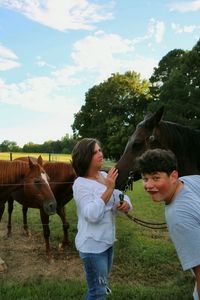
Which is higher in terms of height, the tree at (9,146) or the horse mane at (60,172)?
the horse mane at (60,172)

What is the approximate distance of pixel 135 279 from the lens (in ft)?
17.2

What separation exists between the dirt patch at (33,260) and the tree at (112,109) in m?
28.2

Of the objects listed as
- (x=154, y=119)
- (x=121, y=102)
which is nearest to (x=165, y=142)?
(x=154, y=119)

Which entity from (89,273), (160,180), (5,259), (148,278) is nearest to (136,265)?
(148,278)

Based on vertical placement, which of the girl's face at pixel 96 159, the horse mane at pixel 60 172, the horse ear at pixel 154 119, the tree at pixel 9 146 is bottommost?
the tree at pixel 9 146

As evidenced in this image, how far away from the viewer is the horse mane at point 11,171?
5837mm

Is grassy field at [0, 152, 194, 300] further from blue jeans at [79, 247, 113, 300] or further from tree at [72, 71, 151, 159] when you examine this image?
tree at [72, 71, 151, 159]

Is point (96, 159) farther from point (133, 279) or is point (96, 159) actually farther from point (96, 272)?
point (133, 279)

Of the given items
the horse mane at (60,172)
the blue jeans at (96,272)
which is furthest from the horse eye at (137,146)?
the horse mane at (60,172)

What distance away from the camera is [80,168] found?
2783mm

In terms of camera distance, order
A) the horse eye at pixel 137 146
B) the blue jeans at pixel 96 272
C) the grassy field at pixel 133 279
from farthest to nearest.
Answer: the grassy field at pixel 133 279, the horse eye at pixel 137 146, the blue jeans at pixel 96 272

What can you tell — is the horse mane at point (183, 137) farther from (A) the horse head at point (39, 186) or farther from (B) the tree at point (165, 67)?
(B) the tree at point (165, 67)

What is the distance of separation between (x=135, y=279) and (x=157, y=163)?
12.7 ft

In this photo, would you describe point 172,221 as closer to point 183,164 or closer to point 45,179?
point 183,164
